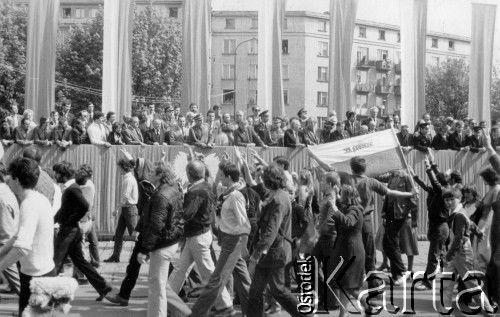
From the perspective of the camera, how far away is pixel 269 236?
367 inches

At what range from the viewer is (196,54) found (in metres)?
22.0

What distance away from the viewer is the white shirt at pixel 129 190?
1467 centimetres

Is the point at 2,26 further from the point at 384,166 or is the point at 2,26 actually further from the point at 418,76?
the point at 384,166

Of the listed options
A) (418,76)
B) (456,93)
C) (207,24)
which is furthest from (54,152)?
(456,93)

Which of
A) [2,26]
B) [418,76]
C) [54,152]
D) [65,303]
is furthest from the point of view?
[2,26]

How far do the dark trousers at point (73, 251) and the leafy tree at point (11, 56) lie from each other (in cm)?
5019

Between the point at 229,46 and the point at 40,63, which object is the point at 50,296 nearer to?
the point at 40,63

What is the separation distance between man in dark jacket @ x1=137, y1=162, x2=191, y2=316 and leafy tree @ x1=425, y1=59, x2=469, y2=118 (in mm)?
82812

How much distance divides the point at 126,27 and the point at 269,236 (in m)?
13.5

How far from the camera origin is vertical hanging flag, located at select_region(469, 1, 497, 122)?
76.1 feet

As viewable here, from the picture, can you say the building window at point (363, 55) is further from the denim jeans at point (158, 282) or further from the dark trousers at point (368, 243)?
the denim jeans at point (158, 282)

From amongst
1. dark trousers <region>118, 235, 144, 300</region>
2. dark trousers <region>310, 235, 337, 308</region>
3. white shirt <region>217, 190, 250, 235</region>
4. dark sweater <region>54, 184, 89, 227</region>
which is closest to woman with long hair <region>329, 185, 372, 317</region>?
dark trousers <region>310, 235, 337, 308</region>

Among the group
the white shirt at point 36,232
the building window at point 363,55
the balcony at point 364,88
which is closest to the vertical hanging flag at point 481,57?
the white shirt at point 36,232

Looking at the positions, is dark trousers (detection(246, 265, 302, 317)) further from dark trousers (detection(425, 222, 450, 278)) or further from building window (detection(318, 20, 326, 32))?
building window (detection(318, 20, 326, 32))
